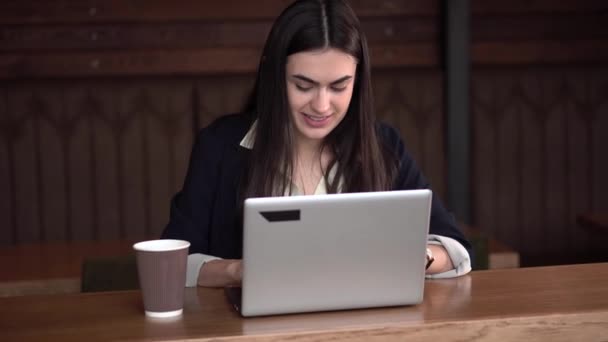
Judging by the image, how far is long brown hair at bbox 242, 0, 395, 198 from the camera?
6.61 ft

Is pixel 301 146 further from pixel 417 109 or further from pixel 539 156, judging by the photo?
pixel 539 156

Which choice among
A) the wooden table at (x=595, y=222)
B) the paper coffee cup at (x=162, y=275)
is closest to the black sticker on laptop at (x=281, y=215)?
the paper coffee cup at (x=162, y=275)

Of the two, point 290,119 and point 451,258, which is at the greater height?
point 290,119

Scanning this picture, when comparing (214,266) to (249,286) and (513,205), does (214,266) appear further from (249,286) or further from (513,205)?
(513,205)

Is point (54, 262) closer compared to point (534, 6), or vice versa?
point (54, 262)

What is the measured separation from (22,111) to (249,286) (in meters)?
3.05

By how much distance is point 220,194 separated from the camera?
2.15 meters

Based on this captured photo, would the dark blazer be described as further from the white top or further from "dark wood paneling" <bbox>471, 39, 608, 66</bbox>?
"dark wood paneling" <bbox>471, 39, 608, 66</bbox>

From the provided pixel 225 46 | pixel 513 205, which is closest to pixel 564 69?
pixel 513 205

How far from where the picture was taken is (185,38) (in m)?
4.51

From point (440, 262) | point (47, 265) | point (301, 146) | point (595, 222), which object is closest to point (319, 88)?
point (301, 146)

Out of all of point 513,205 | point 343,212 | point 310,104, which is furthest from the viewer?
point 513,205

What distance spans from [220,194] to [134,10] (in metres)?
2.49

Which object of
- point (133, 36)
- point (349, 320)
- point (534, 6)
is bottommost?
point (349, 320)
